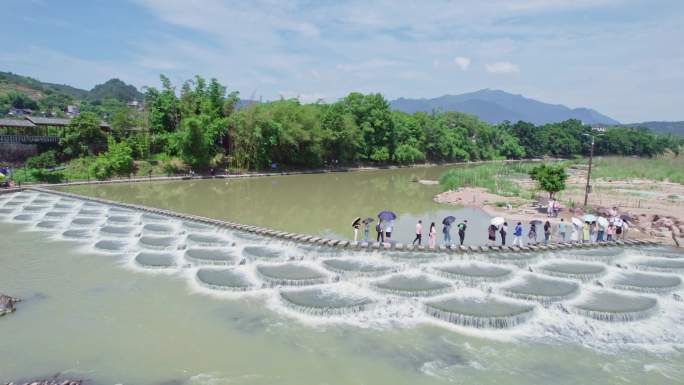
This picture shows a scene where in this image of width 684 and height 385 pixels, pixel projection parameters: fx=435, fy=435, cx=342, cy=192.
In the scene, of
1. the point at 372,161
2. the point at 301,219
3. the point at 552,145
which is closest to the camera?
the point at 301,219

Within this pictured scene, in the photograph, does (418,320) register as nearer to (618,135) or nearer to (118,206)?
(118,206)

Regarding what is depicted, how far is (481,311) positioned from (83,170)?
4041cm

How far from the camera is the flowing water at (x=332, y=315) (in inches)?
403

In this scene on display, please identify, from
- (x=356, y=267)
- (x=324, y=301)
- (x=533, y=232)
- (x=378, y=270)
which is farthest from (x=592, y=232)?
(x=324, y=301)

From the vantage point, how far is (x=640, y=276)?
647 inches

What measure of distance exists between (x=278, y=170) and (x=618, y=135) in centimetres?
9535

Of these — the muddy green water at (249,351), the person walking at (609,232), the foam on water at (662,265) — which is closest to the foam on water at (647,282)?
the foam on water at (662,265)

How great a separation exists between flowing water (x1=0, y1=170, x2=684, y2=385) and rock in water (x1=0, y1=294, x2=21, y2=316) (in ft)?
0.87

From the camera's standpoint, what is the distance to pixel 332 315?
506 inches

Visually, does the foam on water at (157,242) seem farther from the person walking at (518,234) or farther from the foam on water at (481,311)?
the person walking at (518,234)

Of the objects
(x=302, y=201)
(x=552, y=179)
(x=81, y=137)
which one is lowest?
(x=302, y=201)

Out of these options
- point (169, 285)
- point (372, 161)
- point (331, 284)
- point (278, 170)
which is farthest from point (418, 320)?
point (372, 161)

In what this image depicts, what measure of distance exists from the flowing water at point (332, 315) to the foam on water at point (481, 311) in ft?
0.18

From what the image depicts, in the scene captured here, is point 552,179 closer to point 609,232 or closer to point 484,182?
point 609,232
